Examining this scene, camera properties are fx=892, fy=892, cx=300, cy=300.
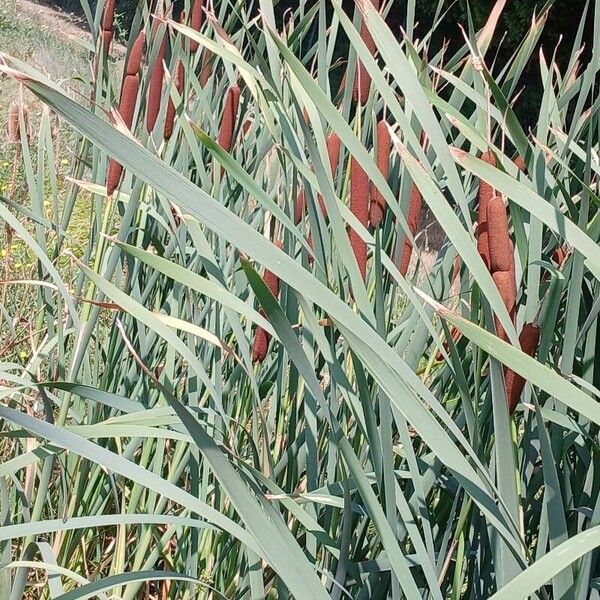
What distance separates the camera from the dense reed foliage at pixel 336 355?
1.71 ft

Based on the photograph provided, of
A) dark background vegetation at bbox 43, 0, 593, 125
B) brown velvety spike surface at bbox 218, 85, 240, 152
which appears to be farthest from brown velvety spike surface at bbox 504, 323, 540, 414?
dark background vegetation at bbox 43, 0, 593, 125

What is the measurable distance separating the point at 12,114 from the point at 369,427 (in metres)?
0.90

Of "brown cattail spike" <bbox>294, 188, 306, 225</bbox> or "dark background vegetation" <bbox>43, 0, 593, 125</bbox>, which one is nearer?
"brown cattail spike" <bbox>294, 188, 306, 225</bbox>

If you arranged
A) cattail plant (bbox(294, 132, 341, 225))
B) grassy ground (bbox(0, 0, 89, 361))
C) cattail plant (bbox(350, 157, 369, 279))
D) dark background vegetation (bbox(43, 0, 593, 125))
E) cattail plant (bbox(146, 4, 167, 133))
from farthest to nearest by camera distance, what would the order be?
dark background vegetation (bbox(43, 0, 593, 125))
grassy ground (bbox(0, 0, 89, 361))
cattail plant (bbox(146, 4, 167, 133))
cattail plant (bbox(294, 132, 341, 225))
cattail plant (bbox(350, 157, 369, 279))

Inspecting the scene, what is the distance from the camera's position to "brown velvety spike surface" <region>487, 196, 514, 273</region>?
1.85 ft

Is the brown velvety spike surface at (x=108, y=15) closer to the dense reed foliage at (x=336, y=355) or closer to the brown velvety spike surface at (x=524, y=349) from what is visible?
the dense reed foliage at (x=336, y=355)

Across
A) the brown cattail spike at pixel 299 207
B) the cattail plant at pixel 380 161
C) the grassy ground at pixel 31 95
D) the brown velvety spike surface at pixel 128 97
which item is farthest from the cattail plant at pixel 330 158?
the grassy ground at pixel 31 95

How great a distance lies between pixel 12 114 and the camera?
50.4 inches

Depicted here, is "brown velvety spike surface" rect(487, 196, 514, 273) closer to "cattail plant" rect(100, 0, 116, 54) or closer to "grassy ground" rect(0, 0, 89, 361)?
"cattail plant" rect(100, 0, 116, 54)

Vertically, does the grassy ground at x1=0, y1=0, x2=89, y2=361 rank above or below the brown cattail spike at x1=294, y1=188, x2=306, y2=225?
below

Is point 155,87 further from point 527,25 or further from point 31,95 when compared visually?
point 527,25

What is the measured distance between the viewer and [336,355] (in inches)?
34.6

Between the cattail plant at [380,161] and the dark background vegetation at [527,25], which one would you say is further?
the dark background vegetation at [527,25]

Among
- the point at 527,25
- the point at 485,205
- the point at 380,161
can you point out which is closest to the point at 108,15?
the point at 380,161
